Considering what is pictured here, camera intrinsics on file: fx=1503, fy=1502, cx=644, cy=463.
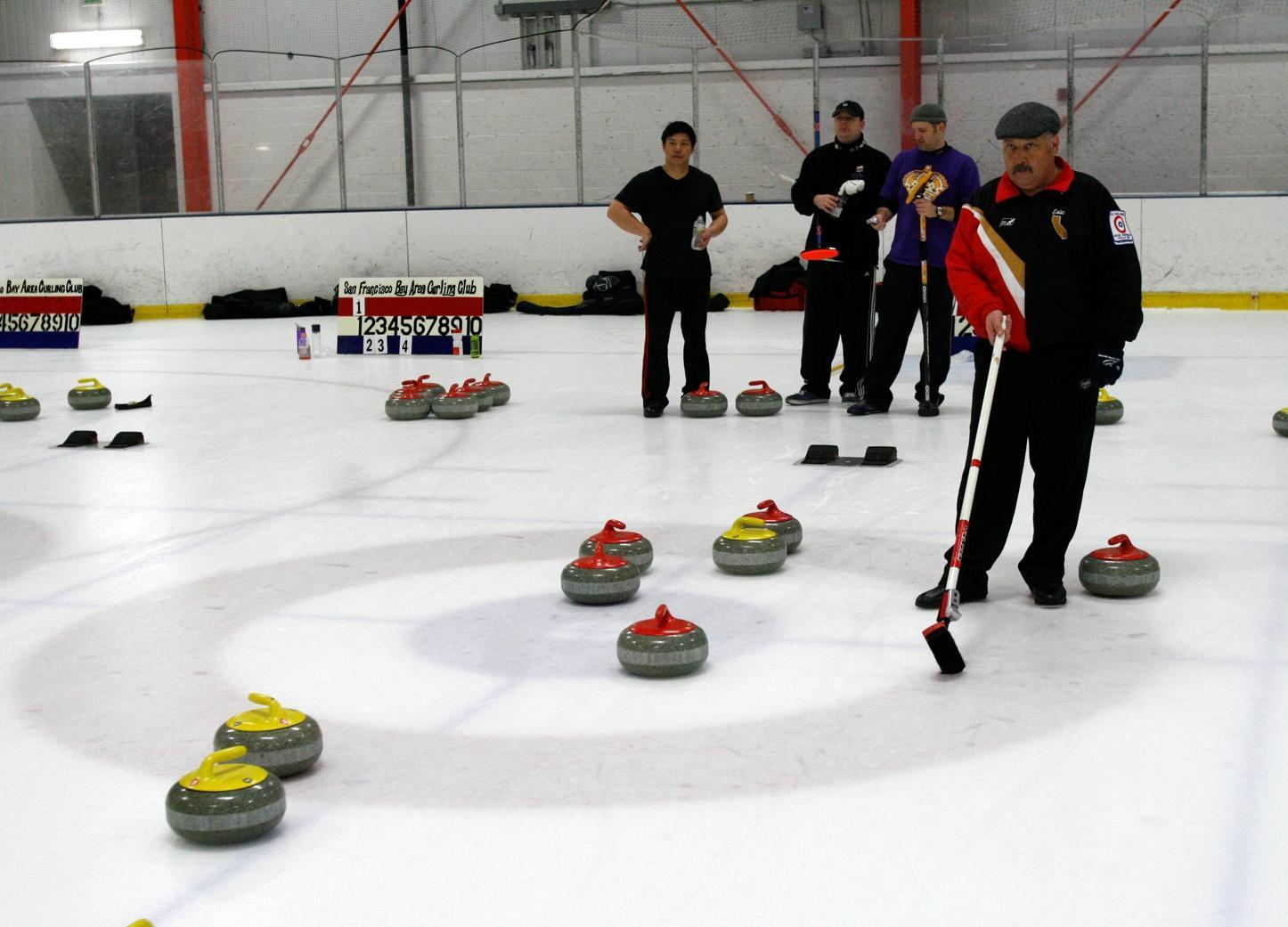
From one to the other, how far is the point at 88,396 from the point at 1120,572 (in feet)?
22.7

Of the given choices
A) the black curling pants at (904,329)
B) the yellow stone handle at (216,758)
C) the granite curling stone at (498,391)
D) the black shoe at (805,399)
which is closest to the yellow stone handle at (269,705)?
the yellow stone handle at (216,758)

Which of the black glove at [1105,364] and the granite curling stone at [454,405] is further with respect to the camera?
the granite curling stone at [454,405]

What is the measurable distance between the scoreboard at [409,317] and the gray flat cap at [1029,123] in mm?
8230

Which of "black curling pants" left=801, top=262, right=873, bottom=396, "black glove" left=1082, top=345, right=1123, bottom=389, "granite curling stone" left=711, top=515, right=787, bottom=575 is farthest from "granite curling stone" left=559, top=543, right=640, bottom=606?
"black curling pants" left=801, top=262, right=873, bottom=396

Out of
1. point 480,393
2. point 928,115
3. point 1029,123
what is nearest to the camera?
point 1029,123

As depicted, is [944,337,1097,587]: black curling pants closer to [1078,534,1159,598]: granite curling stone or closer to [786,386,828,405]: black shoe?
[1078,534,1159,598]: granite curling stone

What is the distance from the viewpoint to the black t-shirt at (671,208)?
8.70 m

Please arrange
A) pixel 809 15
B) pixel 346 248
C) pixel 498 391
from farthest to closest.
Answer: pixel 809 15, pixel 346 248, pixel 498 391

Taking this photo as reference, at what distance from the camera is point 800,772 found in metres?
3.27

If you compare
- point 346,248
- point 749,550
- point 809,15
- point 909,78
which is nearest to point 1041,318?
point 749,550

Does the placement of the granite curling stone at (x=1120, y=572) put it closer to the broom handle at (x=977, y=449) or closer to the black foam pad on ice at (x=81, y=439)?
the broom handle at (x=977, y=449)

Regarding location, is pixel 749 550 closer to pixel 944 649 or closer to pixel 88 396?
pixel 944 649

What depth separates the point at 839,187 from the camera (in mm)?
8688

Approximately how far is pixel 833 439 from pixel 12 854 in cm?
550
